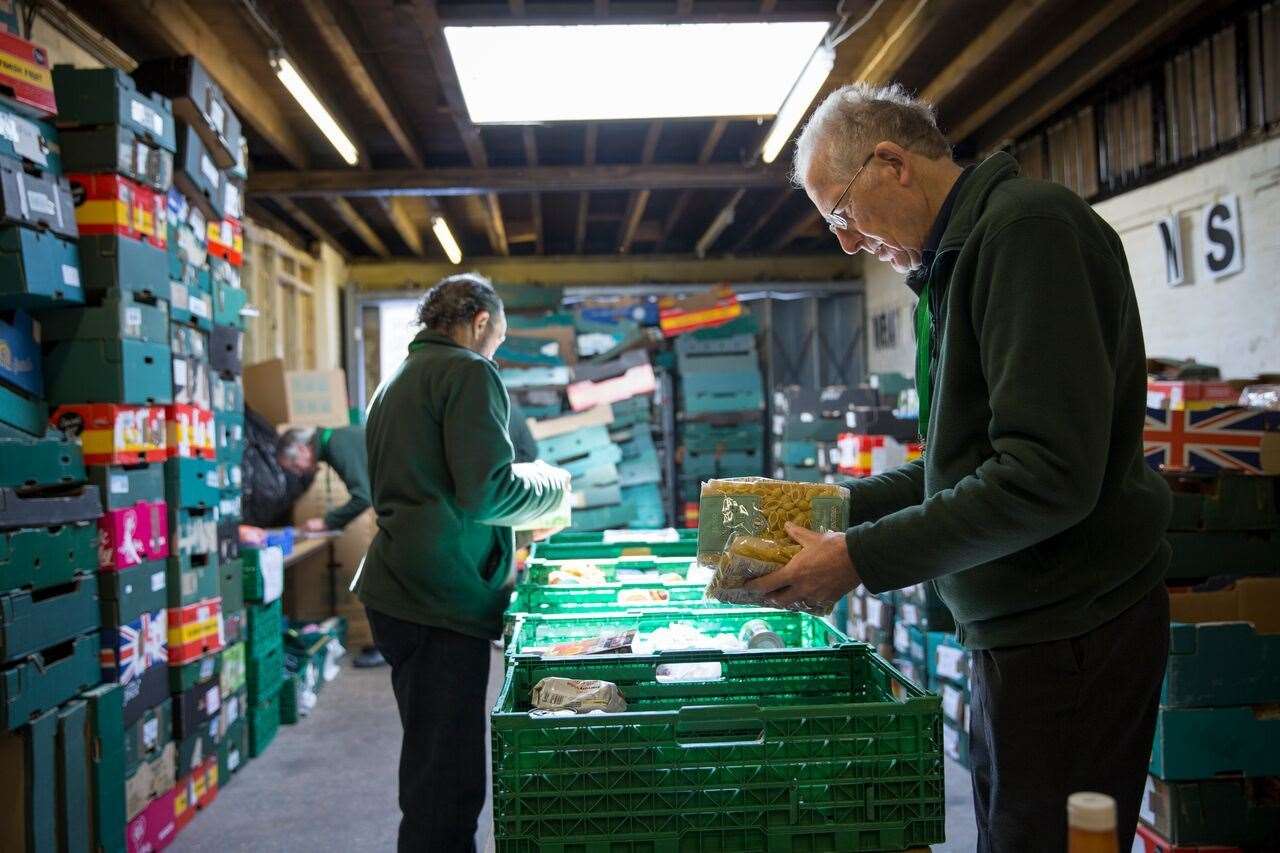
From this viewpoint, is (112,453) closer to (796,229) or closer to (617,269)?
(796,229)

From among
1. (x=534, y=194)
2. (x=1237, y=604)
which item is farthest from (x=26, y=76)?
(x=534, y=194)

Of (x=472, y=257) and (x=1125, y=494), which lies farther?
(x=472, y=257)

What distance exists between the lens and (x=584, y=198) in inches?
316

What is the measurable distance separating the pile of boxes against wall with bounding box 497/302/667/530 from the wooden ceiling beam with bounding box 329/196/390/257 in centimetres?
155

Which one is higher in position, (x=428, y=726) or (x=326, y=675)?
(x=428, y=726)

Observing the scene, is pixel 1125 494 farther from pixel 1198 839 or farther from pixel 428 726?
pixel 1198 839

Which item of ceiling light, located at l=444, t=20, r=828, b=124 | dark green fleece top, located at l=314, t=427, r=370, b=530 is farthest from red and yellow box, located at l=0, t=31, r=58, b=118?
dark green fleece top, located at l=314, t=427, r=370, b=530

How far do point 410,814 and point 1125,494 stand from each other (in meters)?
1.85

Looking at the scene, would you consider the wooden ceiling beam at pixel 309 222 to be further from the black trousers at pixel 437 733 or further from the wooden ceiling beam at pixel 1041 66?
the black trousers at pixel 437 733

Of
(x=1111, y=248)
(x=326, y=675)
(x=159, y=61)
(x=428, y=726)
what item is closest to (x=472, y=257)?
(x=326, y=675)

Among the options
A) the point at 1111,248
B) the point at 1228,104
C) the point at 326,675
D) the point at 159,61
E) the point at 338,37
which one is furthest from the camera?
the point at 326,675

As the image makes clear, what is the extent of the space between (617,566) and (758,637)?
1.02 metres

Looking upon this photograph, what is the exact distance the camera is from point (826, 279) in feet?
34.3

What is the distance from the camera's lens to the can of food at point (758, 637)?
1.89 metres
